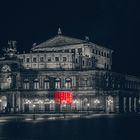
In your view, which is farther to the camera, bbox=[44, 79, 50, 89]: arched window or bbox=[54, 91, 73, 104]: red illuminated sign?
bbox=[44, 79, 50, 89]: arched window

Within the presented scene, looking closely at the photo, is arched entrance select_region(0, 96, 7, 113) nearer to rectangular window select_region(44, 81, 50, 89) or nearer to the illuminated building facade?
the illuminated building facade

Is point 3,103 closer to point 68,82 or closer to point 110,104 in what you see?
point 68,82

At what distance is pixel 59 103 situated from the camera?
144m

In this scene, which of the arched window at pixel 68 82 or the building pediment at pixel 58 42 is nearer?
the arched window at pixel 68 82

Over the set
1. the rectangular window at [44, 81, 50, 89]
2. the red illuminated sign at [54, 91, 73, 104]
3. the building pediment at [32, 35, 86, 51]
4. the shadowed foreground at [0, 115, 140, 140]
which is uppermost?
the building pediment at [32, 35, 86, 51]

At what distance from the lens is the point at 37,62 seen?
14950 cm

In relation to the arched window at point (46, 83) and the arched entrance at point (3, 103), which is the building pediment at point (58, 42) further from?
the arched entrance at point (3, 103)

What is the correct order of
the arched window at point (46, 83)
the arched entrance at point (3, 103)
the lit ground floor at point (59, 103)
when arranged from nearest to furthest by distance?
the lit ground floor at point (59, 103)
the arched entrance at point (3, 103)
the arched window at point (46, 83)

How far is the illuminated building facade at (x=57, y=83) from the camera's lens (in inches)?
5679

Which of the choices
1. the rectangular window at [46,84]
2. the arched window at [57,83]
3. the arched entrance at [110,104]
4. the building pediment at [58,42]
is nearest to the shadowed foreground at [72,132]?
the arched entrance at [110,104]

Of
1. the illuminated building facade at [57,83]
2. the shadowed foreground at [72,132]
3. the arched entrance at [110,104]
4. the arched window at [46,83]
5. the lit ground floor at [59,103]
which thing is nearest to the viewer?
the shadowed foreground at [72,132]

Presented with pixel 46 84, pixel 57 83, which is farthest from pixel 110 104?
pixel 46 84

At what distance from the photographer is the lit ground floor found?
5650 inches

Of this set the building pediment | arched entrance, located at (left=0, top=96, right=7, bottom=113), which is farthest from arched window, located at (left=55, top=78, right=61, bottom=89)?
arched entrance, located at (left=0, top=96, right=7, bottom=113)
